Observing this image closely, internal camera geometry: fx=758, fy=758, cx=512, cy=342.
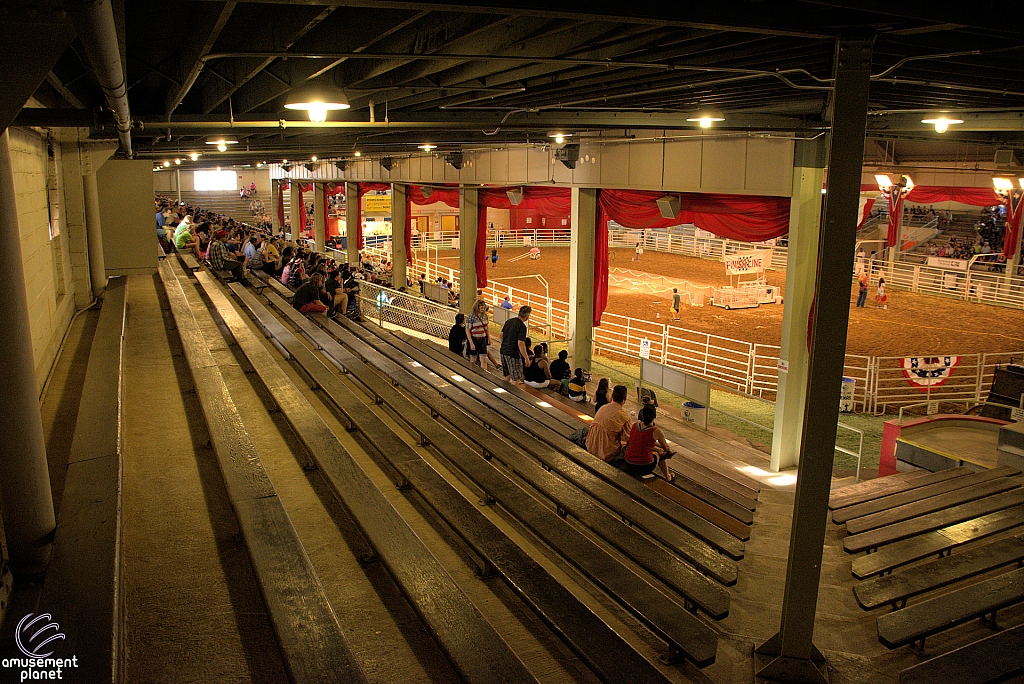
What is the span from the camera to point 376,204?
4069 cm

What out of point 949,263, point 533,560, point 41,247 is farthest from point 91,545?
point 949,263

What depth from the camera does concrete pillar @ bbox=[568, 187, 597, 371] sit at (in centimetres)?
1516

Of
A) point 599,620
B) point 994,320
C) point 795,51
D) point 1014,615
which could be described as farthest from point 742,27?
point 994,320

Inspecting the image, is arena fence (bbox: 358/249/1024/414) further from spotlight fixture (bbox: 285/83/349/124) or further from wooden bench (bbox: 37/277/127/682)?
wooden bench (bbox: 37/277/127/682)

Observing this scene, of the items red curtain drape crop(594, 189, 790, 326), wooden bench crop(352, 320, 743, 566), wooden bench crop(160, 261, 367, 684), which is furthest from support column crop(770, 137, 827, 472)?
wooden bench crop(160, 261, 367, 684)

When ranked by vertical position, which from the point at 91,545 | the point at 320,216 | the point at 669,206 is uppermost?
the point at 669,206

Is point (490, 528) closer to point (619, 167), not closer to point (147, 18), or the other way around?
point (147, 18)

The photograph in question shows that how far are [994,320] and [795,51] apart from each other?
65.3ft

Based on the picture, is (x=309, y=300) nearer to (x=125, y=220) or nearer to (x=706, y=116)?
(x=125, y=220)

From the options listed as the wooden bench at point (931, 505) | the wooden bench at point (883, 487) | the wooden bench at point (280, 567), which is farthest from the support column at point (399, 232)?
the wooden bench at point (931, 505)

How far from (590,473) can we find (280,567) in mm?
3127

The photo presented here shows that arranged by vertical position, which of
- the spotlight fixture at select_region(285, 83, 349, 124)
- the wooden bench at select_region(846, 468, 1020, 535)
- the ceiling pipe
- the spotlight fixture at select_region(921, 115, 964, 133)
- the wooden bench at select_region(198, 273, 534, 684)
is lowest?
the wooden bench at select_region(846, 468, 1020, 535)

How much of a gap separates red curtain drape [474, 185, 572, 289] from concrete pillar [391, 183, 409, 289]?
583 cm

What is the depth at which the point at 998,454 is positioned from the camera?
8438 millimetres
